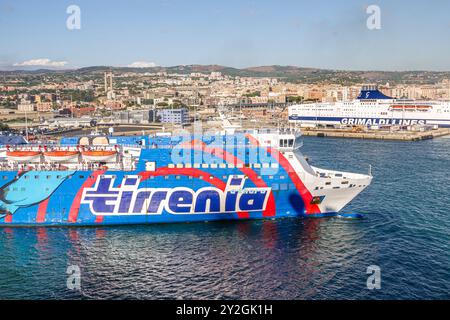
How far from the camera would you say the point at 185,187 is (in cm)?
1844

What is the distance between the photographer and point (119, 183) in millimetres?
18656

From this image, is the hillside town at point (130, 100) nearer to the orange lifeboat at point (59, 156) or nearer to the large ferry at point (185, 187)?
the orange lifeboat at point (59, 156)

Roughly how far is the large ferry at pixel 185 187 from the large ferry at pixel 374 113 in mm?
48939

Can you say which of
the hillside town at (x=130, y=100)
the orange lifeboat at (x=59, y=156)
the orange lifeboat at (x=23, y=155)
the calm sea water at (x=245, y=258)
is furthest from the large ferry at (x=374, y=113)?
the orange lifeboat at (x=23, y=155)

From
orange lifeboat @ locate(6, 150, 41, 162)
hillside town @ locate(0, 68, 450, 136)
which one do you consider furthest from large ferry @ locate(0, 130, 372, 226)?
hillside town @ locate(0, 68, 450, 136)

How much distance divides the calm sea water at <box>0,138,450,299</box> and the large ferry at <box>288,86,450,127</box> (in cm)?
4505

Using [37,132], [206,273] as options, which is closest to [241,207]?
[206,273]

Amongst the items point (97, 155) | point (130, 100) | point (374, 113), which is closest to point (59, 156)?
point (97, 155)

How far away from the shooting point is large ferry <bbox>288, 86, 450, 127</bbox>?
62906mm

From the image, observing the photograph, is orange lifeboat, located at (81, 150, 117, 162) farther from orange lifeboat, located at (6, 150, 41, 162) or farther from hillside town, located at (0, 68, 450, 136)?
hillside town, located at (0, 68, 450, 136)

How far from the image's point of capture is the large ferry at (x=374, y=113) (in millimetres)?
62906

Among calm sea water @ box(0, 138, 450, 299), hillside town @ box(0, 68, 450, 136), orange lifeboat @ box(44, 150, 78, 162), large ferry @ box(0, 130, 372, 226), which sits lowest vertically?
calm sea water @ box(0, 138, 450, 299)

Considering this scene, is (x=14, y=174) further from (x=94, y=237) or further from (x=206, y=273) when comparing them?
(x=206, y=273)

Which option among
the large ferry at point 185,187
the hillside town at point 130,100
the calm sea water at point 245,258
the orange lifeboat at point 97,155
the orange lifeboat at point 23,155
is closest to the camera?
the calm sea water at point 245,258
